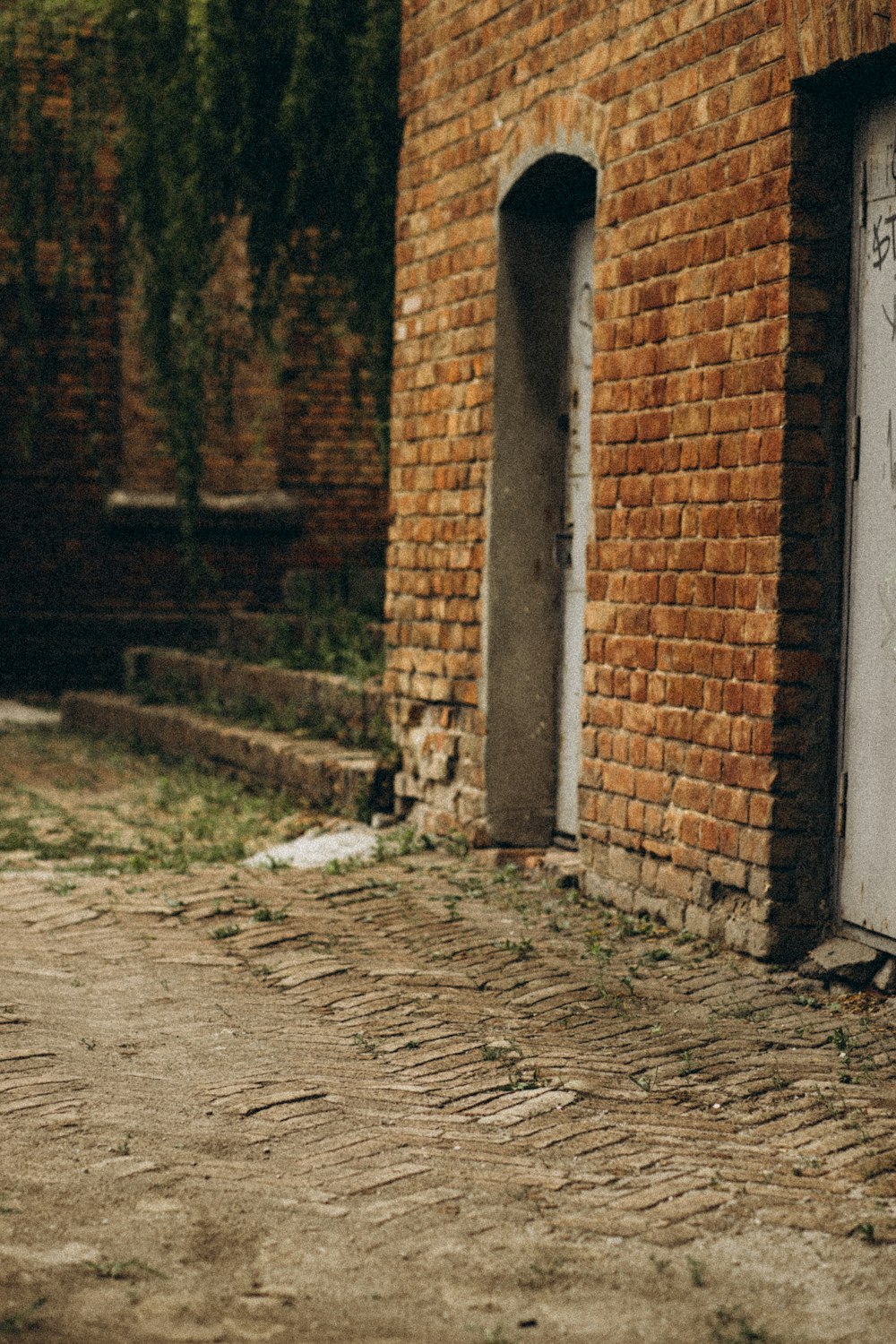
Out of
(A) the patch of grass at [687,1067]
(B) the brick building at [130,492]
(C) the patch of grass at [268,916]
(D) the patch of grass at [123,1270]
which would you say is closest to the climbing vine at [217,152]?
(B) the brick building at [130,492]

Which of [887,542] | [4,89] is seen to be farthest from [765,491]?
[4,89]

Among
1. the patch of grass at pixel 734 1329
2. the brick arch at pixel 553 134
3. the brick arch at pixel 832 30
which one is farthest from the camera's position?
the brick arch at pixel 553 134

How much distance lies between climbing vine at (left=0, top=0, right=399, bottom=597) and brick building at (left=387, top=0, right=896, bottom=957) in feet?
4.45

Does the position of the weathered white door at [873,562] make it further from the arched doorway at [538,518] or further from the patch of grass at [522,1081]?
the arched doorway at [538,518]

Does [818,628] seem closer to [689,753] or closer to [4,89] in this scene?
[689,753]

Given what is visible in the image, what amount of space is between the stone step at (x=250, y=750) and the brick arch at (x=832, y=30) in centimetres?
355

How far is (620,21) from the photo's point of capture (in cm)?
553

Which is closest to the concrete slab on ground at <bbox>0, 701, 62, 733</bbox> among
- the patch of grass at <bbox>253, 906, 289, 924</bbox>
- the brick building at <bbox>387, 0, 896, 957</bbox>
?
the brick building at <bbox>387, 0, 896, 957</bbox>

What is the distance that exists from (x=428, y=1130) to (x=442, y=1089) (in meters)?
0.29

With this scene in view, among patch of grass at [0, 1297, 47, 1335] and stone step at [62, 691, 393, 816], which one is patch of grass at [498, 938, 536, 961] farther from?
patch of grass at [0, 1297, 47, 1335]

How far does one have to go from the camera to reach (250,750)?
28.1 feet

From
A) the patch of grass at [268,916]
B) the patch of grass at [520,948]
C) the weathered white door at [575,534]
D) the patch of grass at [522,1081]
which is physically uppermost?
the weathered white door at [575,534]

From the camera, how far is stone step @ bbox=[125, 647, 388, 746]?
8047mm

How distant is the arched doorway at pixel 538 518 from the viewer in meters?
6.36
